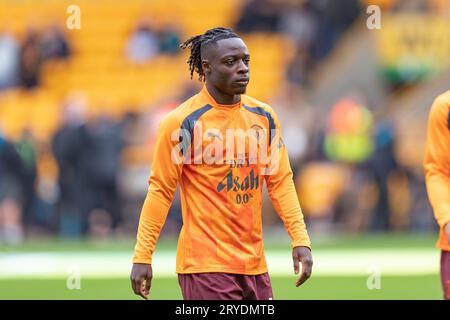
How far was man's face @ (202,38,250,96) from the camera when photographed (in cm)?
802

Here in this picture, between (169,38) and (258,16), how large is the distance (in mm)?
2051

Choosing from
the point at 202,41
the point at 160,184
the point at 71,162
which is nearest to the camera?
the point at 160,184

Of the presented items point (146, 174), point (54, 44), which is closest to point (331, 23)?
point (146, 174)

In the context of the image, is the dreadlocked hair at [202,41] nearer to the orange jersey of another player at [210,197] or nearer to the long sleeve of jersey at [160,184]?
the orange jersey of another player at [210,197]

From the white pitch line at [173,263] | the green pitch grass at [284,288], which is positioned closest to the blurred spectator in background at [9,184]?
the white pitch line at [173,263]

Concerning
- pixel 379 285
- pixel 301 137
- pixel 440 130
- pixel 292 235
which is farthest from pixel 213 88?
pixel 301 137

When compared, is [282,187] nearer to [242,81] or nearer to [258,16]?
[242,81]

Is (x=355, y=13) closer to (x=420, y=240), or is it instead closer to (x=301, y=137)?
(x=301, y=137)

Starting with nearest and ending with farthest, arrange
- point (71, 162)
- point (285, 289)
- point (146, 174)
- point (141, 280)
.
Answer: point (141, 280), point (285, 289), point (71, 162), point (146, 174)

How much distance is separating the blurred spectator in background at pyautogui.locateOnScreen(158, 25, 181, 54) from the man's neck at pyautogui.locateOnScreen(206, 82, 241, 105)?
20.0 metres

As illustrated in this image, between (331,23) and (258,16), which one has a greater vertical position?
(258,16)

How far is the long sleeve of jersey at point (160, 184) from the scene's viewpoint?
8.02 m

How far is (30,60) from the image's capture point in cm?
2770

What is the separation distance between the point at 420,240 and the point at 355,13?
291 inches
